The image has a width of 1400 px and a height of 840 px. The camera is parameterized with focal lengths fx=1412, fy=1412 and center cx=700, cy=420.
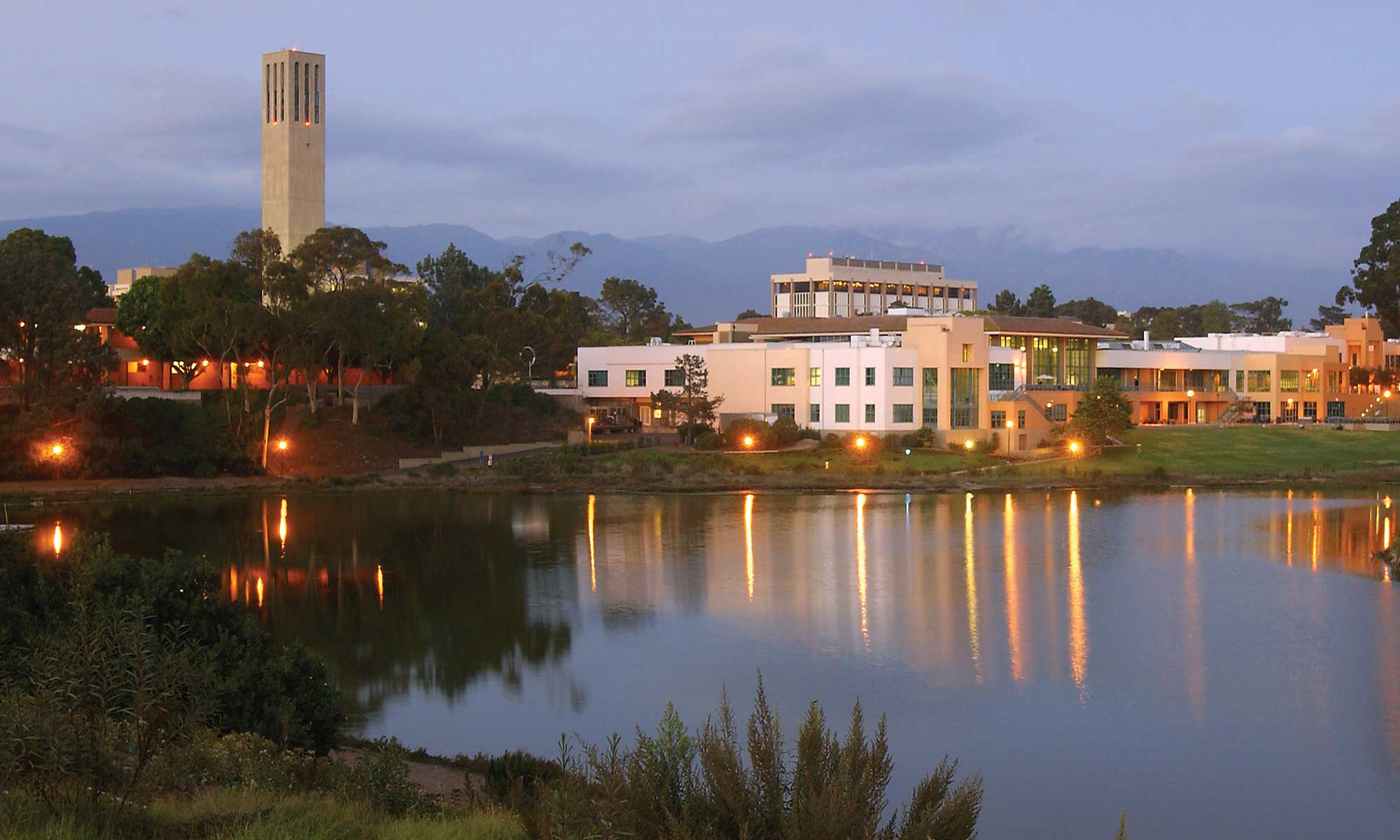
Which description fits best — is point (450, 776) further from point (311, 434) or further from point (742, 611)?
point (311, 434)

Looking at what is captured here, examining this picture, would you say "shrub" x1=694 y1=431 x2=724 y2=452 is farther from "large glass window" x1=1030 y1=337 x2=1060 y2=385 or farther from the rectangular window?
"large glass window" x1=1030 y1=337 x2=1060 y2=385

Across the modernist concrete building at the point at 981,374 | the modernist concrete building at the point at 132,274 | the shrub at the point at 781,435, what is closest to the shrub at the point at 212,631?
the shrub at the point at 781,435

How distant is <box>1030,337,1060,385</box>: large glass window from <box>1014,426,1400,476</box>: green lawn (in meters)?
5.63

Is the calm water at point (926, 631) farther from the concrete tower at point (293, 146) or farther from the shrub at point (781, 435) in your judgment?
the concrete tower at point (293, 146)

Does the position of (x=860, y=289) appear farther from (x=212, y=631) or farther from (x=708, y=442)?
(x=212, y=631)

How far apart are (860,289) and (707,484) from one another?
234ft

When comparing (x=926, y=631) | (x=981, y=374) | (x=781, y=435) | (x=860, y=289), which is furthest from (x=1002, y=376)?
(x=860, y=289)

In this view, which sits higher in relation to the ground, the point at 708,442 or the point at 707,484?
the point at 708,442

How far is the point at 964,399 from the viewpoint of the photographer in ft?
196

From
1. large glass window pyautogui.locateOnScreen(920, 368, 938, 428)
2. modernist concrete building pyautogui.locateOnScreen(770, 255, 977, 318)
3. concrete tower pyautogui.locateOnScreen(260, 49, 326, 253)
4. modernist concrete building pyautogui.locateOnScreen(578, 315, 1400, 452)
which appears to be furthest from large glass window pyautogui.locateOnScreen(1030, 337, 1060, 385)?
modernist concrete building pyautogui.locateOnScreen(770, 255, 977, 318)

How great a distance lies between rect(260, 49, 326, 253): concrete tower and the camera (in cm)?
6694

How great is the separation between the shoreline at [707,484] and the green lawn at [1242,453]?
1.20 metres

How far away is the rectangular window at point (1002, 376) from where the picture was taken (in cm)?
6234

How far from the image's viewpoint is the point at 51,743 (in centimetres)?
874
